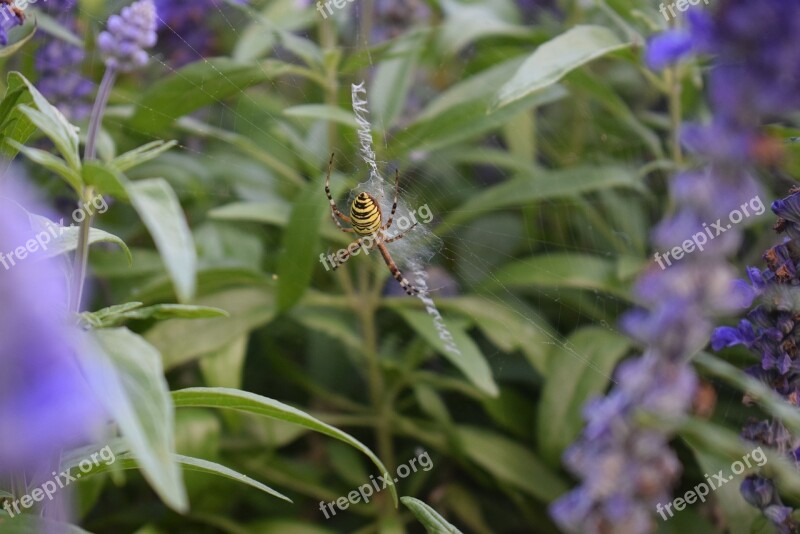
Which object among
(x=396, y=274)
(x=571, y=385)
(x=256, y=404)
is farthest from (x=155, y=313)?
(x=396, y=274)

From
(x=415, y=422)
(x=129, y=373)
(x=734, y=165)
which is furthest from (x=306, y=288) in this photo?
(x=734, y=165)

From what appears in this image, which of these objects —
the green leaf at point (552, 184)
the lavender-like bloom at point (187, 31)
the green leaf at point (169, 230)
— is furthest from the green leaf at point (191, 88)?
the green leaf at point (169, 230)

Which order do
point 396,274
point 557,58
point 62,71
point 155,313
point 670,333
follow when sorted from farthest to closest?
1. point 396,274
2. point 62,71
3. point 557,58
4. point 155,313
5. point 670,333

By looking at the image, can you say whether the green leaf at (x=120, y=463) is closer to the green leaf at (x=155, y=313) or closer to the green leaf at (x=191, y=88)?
the green leaf at (x=155, y=313)

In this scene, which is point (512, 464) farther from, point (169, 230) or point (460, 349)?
point (169, 230)

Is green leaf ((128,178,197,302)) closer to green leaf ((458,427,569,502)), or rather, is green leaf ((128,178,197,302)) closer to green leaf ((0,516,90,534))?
green leaf ((0,516,90,534))

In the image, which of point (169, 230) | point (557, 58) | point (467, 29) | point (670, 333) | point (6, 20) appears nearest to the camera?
point (670, 333)

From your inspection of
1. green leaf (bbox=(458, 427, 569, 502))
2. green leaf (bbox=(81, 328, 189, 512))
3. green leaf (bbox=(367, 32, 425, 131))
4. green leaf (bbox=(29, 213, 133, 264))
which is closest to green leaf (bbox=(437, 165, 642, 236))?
green leaf (bbox=(367, 32, 425, 131))
